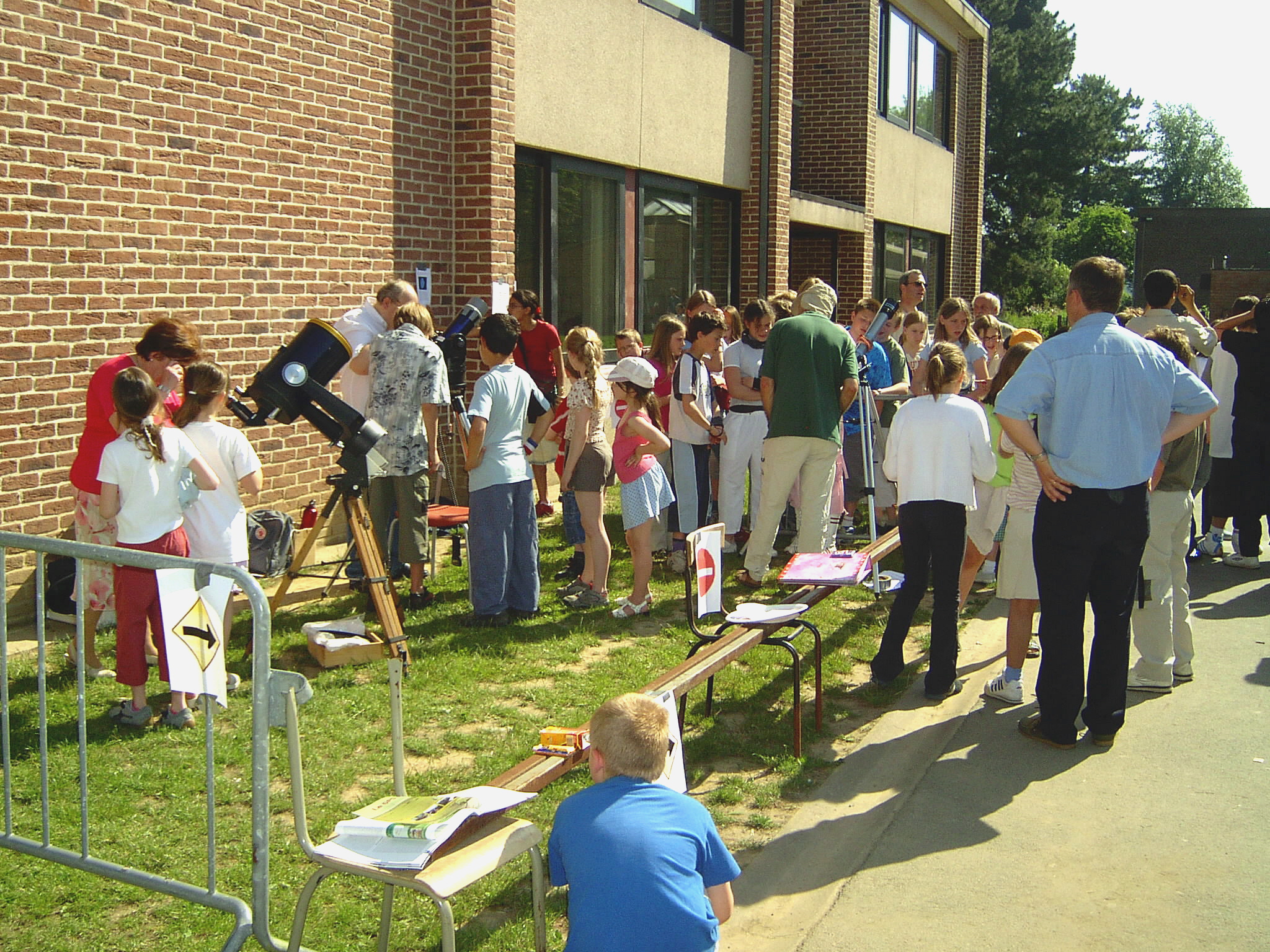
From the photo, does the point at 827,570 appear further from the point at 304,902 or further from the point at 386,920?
the point at 304,902

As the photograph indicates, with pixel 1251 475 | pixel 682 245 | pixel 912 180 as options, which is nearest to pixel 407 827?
pixel 1251 475

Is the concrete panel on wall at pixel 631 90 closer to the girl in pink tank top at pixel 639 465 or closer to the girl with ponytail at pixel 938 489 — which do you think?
the girl in pink tank top at pixel 639 465

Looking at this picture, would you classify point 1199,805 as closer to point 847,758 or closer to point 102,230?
point 847,758

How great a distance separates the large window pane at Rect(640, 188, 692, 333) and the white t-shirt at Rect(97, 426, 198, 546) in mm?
8099

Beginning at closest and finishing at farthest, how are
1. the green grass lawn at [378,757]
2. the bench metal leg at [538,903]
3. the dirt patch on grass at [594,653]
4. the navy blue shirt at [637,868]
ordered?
the navy blue shirt at [637,868] → the bench metal leg at [538,903] → the green grass lawn at [378,757] → the dirt patch on grass at [594,653]

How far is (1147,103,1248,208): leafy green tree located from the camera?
119 m

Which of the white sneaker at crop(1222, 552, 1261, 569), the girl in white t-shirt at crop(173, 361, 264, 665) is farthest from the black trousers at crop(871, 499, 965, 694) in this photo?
the white sneaker at crop(1222, 552, 1261, 569)

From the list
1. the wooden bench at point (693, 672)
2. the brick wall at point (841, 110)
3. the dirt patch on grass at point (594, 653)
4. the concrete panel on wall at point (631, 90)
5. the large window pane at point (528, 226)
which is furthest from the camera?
the brick wall at point (841, 110)

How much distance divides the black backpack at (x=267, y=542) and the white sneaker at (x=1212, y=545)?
7709mm

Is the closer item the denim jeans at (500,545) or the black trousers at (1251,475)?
the denim jeans at (500,545)

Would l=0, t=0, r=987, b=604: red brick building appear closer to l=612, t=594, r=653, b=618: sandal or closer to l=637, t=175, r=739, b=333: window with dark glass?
l=637, t=175, r=739, b=333: window with dark glass

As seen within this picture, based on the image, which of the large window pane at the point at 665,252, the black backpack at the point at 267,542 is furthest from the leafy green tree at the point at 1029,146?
the black backpack at the point at 267,542

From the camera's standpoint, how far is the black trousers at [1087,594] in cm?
566

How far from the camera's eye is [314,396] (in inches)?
247
